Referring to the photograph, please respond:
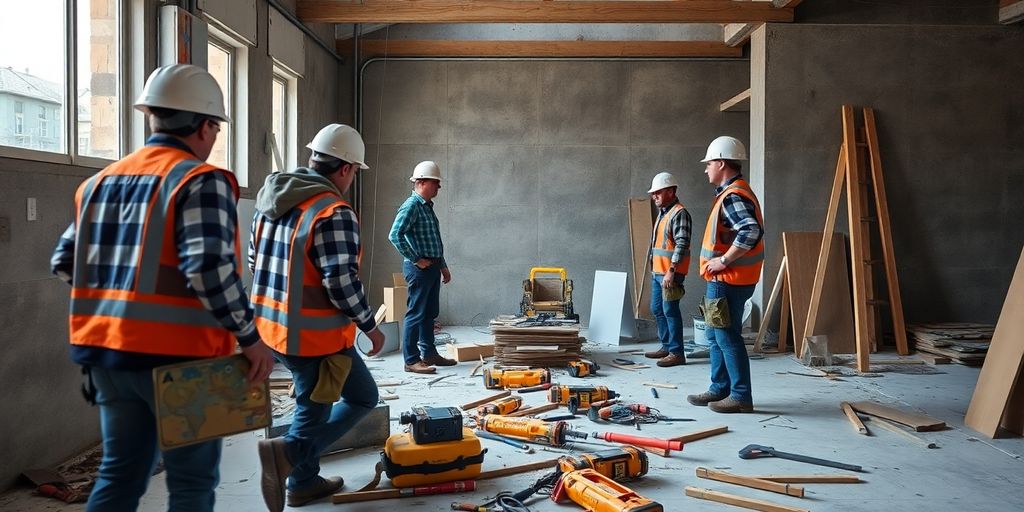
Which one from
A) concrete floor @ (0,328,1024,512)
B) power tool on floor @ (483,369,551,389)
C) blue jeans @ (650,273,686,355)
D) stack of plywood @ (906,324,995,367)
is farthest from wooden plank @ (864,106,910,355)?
power tool on floor @ (483,369,551,389)

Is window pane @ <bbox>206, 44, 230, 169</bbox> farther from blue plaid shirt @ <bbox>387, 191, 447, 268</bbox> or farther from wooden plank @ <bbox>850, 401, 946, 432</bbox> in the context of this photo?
wooden plank @ <bbox>850, 401, 946, 432</bbox>

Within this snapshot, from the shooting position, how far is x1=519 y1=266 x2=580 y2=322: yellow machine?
8.13 metres

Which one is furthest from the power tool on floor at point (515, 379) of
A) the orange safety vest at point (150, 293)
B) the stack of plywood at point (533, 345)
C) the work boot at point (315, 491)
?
the orange safety vest at point (150, 293)

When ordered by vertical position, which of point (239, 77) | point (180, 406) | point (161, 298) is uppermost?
point (239, 77)

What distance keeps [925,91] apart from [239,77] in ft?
22.9

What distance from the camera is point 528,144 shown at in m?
10.1

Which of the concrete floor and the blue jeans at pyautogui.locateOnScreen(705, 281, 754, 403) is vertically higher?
the blue jeans at pyautogui.locateOnScreen(705, 281, 754, 403)

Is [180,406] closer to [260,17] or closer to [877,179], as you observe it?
[260,17]

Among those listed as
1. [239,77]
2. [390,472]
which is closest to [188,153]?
[390,472]

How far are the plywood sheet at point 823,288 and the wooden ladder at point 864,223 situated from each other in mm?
95

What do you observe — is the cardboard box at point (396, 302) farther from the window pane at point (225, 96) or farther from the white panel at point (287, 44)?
the white panel at point (287, 44)

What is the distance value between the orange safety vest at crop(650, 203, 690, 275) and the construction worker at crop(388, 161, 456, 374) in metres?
2.11

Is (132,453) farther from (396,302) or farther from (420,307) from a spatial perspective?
(396,302)

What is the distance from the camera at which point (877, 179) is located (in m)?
7.97
